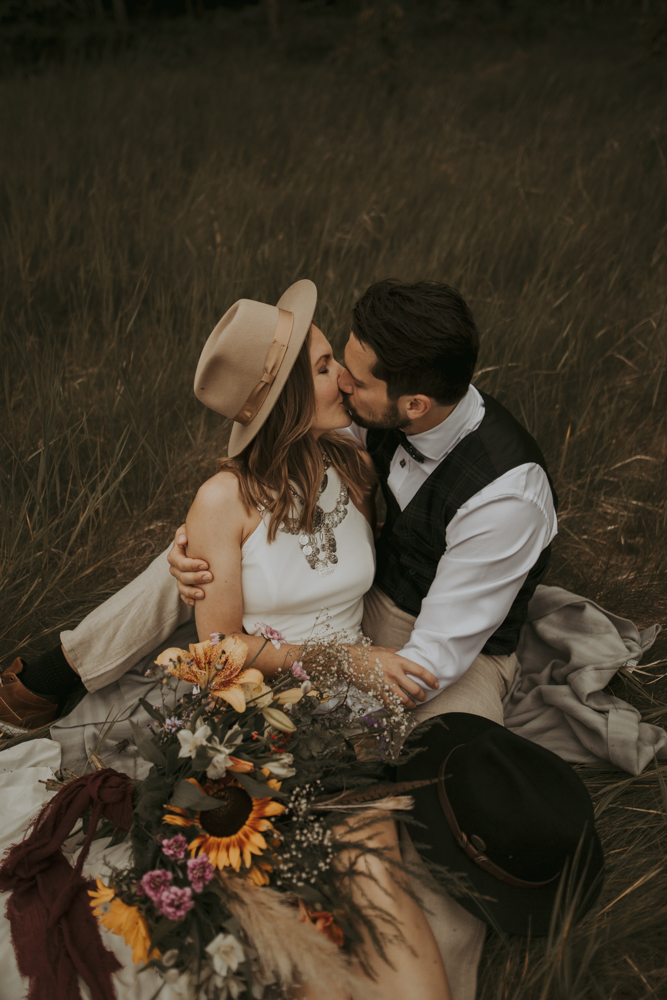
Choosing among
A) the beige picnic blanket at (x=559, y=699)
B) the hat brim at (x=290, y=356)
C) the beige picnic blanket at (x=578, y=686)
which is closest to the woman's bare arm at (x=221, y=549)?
the hat brim at (x=290, y=356)

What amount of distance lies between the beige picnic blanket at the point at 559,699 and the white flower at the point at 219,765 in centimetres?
91

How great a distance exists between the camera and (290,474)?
2150mm

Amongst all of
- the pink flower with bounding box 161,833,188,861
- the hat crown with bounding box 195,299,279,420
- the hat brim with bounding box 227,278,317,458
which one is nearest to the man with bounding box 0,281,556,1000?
the hat brim with bounding box 227,278,317,458

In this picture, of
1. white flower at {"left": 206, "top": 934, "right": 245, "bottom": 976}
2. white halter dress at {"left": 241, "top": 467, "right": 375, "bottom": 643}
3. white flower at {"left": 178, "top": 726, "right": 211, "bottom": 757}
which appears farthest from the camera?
white halter dress at {"left": 241, "top": 467, "right": 375, "bottom": 643}

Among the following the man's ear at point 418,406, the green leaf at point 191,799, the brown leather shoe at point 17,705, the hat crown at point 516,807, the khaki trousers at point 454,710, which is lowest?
the brown leather shoe at point 17,705

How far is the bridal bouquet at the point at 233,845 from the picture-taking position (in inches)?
46.1

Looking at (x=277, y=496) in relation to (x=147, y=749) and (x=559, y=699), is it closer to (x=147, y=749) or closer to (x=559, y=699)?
(x=147, y=749)

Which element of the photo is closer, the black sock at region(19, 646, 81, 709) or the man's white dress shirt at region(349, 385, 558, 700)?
the man's white dress shirt at region(349, 385, 558, 700)

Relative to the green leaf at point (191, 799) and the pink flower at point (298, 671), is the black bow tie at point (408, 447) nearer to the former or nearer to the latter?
the pink flower at point (298, 671)

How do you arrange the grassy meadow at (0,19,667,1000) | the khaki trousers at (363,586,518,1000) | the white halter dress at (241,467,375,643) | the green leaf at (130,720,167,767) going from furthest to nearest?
the grassy meadow at (0,19,667,1000)
the white halter dress at (241,467,375,643)
the khaki trousers at (363,586,518,1000)
the green leaf at (130,720,167,767)

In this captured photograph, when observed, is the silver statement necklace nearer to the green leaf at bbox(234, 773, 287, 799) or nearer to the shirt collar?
the shirt collar

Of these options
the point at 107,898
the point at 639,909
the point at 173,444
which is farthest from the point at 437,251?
the point at 107,898

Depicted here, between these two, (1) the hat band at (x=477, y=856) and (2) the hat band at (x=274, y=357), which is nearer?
(1) the hat band at (x=477, y=856)

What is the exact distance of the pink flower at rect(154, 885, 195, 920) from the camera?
45.8 inches
